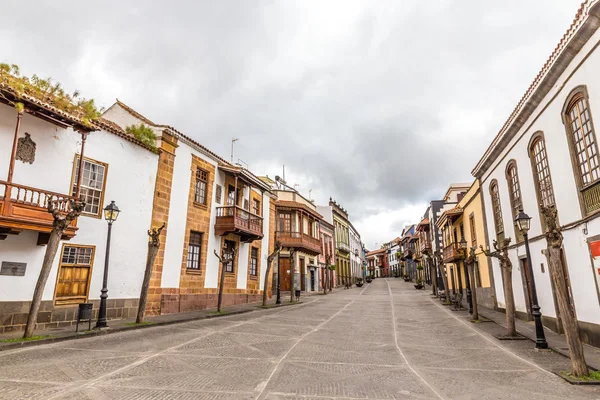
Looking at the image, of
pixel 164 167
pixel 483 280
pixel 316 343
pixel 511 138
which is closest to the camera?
pixel 316 343

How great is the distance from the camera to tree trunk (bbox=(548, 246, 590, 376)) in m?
6.20

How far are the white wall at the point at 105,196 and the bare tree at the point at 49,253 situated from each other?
5.34 ft

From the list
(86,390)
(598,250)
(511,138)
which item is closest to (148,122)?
(86,390)

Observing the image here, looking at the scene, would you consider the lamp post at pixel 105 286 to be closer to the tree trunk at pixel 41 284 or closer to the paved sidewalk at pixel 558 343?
the tree trunk at pixel 41 284

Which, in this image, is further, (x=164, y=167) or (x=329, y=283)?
(x=329, y=283)

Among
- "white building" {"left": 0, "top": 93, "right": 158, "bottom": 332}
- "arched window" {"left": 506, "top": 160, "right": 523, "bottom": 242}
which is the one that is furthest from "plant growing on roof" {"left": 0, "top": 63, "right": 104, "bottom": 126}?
"arched window" {"left": 506, "top": 160, "right": 523, "bottom": 242}

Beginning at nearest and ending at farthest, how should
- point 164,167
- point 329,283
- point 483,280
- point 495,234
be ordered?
point 164,167 < point 495,234 < point 483,280 < point 329,283

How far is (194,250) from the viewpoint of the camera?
17672 millimetres

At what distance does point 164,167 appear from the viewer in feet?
52.0

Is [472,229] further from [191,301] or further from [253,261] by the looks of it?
[191,301]

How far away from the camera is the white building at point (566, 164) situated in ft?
28.7

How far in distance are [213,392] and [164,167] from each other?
41.1 ft

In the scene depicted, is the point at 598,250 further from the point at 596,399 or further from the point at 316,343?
the point at 316,343

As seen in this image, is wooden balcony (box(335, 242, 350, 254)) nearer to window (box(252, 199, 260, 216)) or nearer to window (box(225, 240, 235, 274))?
window (box(252, 199, 260, 216))
